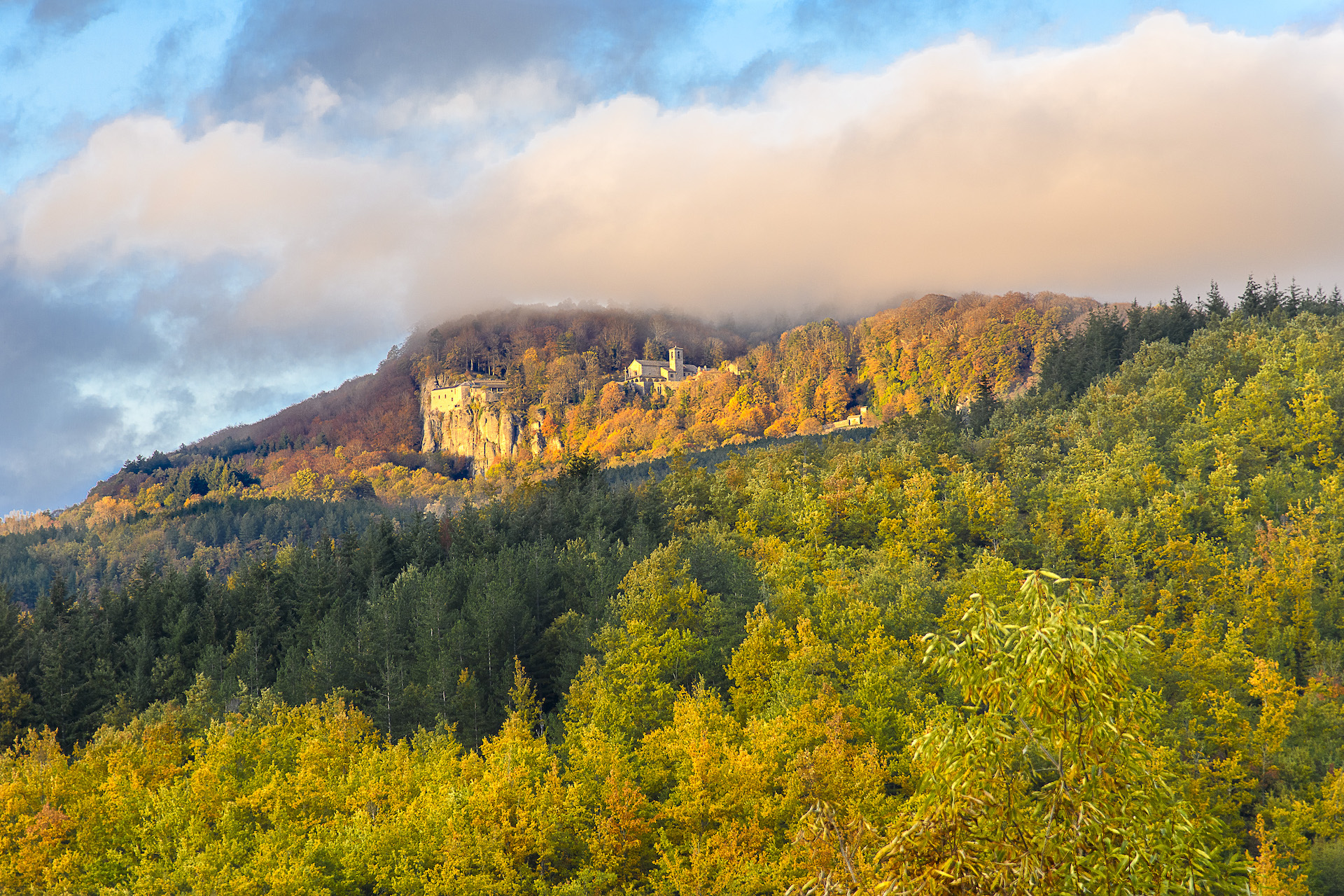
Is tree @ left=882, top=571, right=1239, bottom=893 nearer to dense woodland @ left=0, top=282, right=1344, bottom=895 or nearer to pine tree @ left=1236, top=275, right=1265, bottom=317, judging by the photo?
dense woodland @ left=0, top=282, right=1344, bottom=895

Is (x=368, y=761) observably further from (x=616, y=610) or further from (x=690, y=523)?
(x=690, y=523)

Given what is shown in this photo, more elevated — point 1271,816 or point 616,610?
point 616,610

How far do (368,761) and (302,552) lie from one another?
54316mm

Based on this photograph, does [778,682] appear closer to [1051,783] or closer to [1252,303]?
[1051,783]

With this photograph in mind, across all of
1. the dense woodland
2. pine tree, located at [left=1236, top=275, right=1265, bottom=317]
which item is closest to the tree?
the dense woodland

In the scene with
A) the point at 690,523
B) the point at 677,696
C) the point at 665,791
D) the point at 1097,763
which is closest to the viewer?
the point at 1097,763

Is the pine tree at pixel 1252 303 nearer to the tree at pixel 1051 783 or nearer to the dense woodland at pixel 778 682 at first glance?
Answer: the dense woodland at pixel 778 682

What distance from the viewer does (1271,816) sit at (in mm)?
52312

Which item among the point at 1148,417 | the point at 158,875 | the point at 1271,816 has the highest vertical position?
the point at 1148,417

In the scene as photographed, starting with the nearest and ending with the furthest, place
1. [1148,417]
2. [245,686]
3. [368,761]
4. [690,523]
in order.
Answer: [368,761] → [245,686] → [690,523] → [1148,417]

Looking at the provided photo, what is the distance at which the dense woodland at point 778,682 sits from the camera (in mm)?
12844

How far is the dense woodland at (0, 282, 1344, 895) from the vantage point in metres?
12.8

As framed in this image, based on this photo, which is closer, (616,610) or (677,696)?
(677,696)

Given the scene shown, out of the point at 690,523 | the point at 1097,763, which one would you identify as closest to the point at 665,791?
the point at 1097,763
